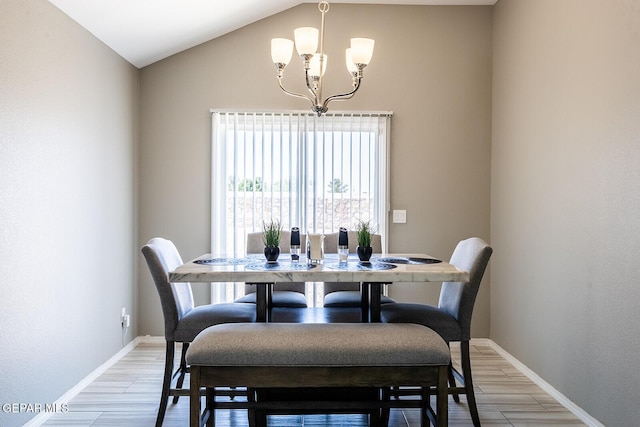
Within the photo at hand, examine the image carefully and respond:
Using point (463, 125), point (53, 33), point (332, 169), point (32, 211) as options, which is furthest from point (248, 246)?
point (463, 125)

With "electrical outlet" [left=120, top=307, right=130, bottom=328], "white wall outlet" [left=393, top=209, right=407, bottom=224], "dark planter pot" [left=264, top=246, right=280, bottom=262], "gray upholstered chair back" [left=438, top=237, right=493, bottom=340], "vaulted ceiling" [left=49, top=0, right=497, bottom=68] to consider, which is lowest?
"electrical outlet" [left=120, top=307, right=130, bottom=328]

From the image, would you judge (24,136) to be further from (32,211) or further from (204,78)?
(204,78)

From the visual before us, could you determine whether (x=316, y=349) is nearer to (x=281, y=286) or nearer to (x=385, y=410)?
(x=385, y=410)

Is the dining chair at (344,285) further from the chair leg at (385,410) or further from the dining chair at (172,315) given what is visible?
the chair leg at (385,410)

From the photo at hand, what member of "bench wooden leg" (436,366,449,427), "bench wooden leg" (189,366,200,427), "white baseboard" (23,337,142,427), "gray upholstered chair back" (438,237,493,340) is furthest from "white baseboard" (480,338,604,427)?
"white baseboard" (23,337,142,427)

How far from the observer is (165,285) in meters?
2.60

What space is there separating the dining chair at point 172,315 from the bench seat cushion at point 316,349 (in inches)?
21.7

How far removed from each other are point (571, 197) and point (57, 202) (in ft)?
9.66

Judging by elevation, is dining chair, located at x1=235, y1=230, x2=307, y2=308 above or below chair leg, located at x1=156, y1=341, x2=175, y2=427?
above

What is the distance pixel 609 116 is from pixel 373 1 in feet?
7.68

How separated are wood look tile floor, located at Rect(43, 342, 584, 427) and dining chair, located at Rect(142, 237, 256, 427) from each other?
0.29 m

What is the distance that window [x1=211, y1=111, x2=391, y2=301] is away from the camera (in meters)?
4.29

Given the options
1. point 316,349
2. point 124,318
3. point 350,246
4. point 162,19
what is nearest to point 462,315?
point 316,349

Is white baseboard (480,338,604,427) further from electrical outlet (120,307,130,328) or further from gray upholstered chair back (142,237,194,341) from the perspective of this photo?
electrical outlet (120,307,130,328)
